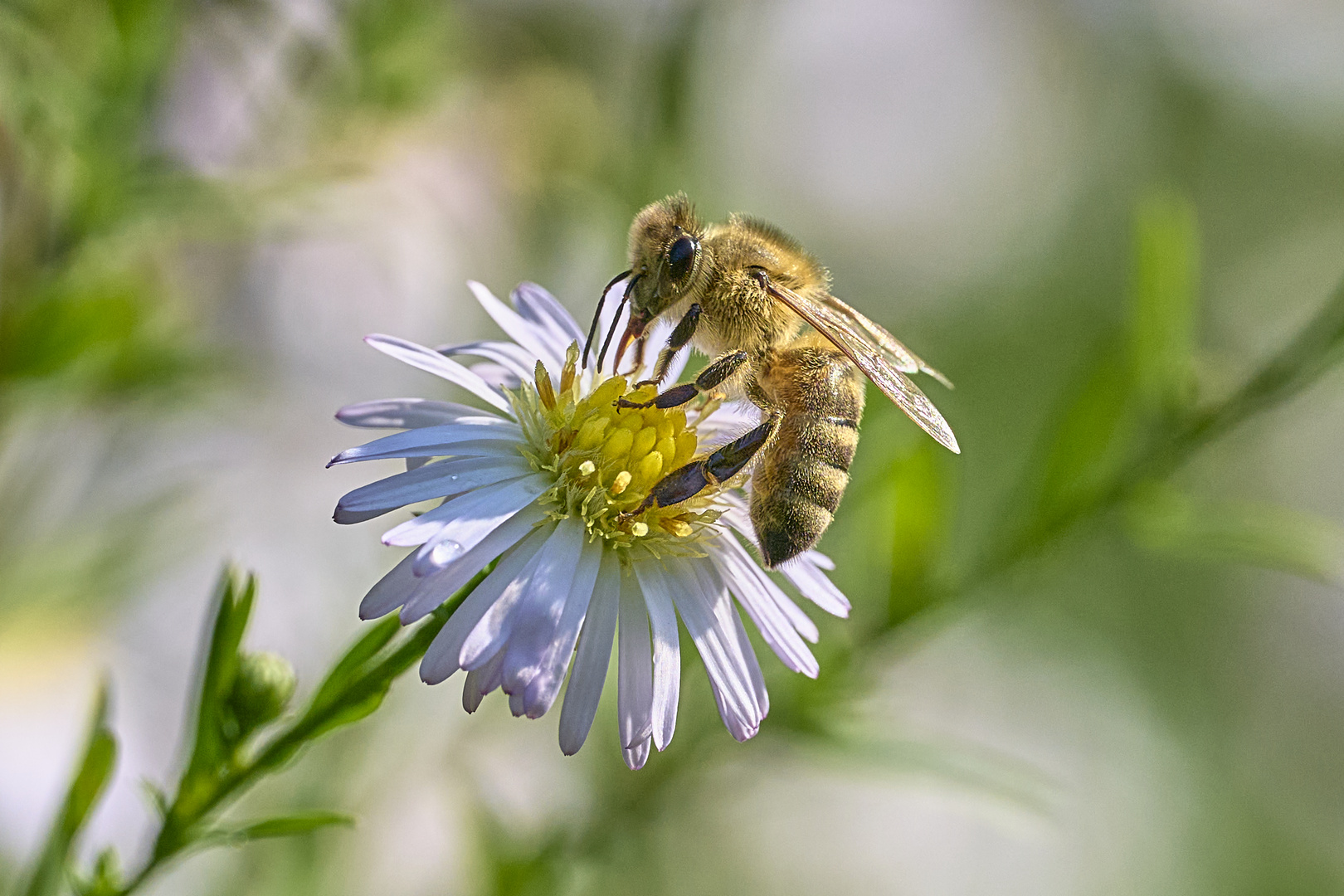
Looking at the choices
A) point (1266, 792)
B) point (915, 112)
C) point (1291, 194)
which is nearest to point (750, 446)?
point (1266, 792)

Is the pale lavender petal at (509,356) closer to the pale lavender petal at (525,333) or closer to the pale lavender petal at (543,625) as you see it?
the pale lavender petal at (525,333)

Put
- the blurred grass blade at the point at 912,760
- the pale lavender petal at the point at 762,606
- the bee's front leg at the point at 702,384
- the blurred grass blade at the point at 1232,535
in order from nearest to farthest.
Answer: the pale lavender petal at the point at 762,606 → the bee's front leg at the point at 702,384 → the blurred grass blade at the point at 912,760 → the blurred grass blade at the point at 1232,535

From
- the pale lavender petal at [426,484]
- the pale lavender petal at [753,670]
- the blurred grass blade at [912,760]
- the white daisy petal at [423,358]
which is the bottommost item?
the blurred grass blade at [912,760]

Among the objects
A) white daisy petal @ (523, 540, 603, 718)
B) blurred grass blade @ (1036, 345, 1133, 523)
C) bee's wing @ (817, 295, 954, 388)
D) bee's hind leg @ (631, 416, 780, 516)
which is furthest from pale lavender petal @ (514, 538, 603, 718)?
blurred grass blade @ (1036, 345, 1133, 523)

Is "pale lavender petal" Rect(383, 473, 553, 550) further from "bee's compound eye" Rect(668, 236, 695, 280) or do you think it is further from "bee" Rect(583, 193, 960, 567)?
"bee's compound eye" Rect(668, 236, 695, 280)

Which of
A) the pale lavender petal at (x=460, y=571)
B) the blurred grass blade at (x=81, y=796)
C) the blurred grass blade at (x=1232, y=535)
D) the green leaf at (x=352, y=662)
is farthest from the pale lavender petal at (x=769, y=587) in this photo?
the blurred grass blade at (x=1232, y=535)

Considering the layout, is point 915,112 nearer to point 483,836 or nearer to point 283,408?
point 283,408

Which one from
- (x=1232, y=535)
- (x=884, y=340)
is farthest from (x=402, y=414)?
(x=1232, y=535)

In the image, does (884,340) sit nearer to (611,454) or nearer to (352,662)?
(611,454)

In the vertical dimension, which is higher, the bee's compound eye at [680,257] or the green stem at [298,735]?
the bee's compound eye at [680,257]
